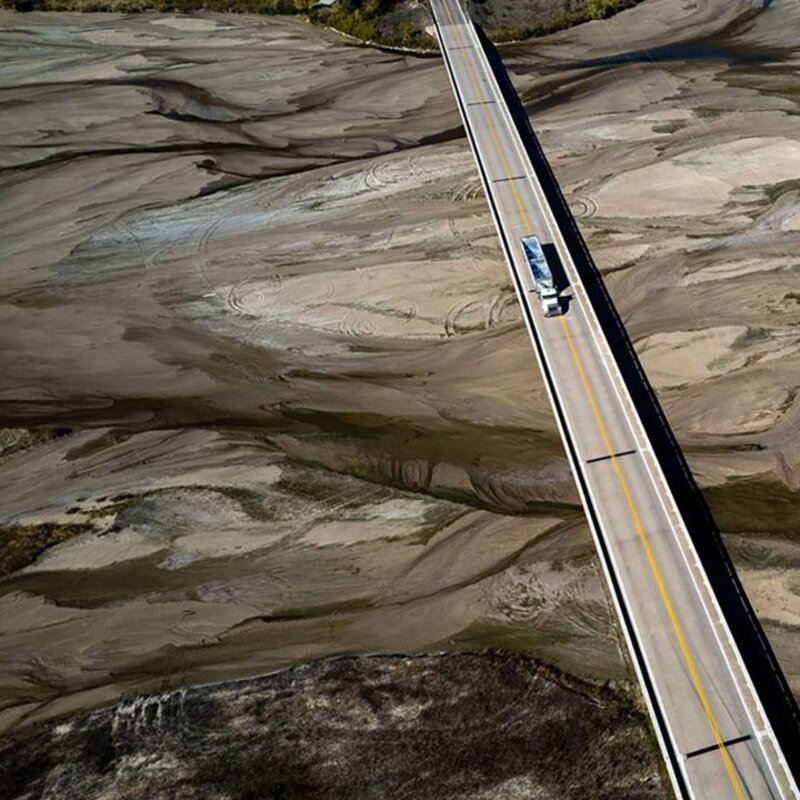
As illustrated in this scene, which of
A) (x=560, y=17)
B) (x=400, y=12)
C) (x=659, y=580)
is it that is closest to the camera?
(x=659, y=580)

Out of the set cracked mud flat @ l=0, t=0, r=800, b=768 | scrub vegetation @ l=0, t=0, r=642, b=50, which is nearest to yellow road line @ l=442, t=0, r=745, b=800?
cracked mud flat @ l=0, t=0, r=800, b=768

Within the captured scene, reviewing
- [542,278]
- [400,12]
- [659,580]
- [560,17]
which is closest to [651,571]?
[659,580]

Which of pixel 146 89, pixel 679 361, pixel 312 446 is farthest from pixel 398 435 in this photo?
pixel 146 89

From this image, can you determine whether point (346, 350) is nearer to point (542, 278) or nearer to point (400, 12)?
point (542, 278)

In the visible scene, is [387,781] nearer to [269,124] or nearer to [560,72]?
[269,124]

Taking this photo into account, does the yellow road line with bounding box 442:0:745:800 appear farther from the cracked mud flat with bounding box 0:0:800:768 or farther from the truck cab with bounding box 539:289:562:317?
the cracked mud flat with bounding box 0:0:800:768

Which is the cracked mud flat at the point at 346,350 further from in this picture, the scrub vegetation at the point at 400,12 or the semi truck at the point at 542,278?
the scrub vegetation at the point at 400,12
